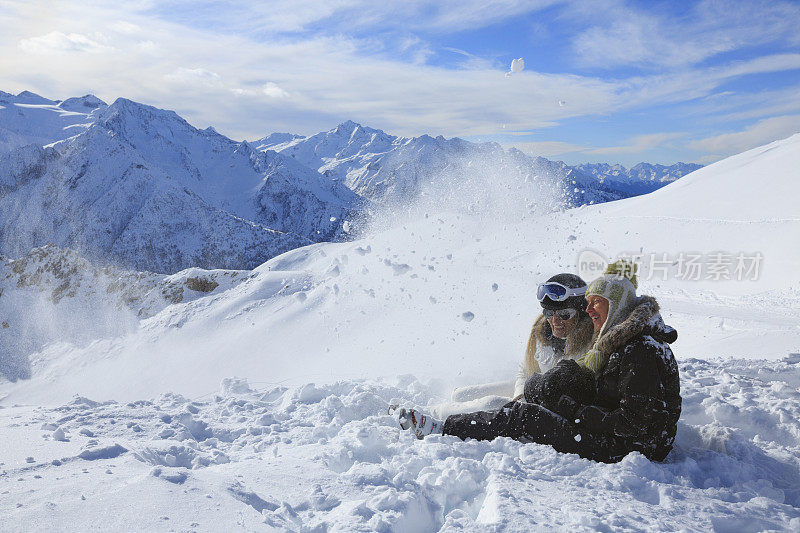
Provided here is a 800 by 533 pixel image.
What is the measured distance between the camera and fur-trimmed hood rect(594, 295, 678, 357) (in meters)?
3.37

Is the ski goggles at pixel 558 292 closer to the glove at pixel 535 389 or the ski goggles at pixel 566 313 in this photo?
the ski goggles at pixel 566 313

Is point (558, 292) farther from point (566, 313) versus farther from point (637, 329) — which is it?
point (637, 329)

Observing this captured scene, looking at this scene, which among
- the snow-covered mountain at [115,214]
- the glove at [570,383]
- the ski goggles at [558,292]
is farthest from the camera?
the snow-covered mountain at [115,214]

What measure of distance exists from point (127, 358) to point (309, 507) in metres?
14.0

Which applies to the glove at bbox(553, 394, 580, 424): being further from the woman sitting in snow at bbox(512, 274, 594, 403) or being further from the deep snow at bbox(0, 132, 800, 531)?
the woman sitting in snow at bbox(512, 274, 594, 403)

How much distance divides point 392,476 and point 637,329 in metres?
2.13

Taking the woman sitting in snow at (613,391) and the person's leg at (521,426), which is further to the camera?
the person's leg at (521,426)

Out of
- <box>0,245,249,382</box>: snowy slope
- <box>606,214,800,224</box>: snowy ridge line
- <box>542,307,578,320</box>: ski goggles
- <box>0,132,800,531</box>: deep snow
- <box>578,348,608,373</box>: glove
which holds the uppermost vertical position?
<box>606,214,800,224</box>: snowy ridge line

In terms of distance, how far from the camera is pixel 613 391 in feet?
11.6

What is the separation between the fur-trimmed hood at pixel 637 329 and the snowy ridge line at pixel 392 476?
34.1 inches

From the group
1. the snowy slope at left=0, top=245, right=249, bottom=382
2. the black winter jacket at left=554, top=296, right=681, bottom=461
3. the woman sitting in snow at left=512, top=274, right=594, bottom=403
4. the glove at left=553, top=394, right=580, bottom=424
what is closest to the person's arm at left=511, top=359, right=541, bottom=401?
the woman sitting in snow at left=512, top=274, right=594, bottom=403

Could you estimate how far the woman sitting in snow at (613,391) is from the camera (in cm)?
339

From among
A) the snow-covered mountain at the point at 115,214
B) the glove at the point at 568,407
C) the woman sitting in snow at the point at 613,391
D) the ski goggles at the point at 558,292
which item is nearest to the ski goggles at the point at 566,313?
the ski goggles at the point at 558,292

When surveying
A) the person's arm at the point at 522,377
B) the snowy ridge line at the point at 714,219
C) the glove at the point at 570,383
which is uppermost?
the snowy ridge line at the point at 714,219
